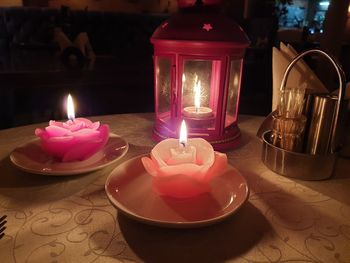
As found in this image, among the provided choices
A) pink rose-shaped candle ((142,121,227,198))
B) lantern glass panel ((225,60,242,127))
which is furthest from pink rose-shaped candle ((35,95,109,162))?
lantern glass panel ((225,60,242,127))

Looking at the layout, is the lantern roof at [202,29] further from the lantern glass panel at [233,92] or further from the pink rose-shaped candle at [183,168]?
the pink rose-shaped candle at [183,168]

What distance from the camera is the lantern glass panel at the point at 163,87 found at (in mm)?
849

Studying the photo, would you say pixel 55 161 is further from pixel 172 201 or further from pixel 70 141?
pixel 172 201

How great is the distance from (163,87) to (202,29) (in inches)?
8.1

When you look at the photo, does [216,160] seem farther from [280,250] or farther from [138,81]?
[138,81]

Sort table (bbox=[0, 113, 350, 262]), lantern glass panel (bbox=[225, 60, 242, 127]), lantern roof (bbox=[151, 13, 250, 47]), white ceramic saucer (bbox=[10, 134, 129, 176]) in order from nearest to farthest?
1. table (bbox=[0, 113, 350, 262])
2. white ceramic saucer (bbox=[10, 134, 129, 176])
3. lantern roof (bbox=[151, 13, 250, 47])
4. lantern glass panel (bbox=[225, 60, 242, 127])

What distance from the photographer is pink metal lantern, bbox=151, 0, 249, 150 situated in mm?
744

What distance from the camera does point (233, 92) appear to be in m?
0.88

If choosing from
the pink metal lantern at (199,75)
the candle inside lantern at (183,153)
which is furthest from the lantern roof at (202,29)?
the candle inside lantern at (183,153)

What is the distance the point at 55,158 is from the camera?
660 millimetres

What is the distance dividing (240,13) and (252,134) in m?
2.84

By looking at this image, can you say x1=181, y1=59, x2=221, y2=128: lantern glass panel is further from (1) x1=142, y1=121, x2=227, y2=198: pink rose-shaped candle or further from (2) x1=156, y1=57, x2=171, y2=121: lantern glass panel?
(1) x1=142, y1=121, x2=227, y2=198: pink rose-shaped candle

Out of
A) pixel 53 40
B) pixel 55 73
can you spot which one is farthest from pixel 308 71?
pixel 53 40

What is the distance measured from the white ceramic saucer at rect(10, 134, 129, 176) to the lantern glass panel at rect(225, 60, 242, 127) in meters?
0.31
